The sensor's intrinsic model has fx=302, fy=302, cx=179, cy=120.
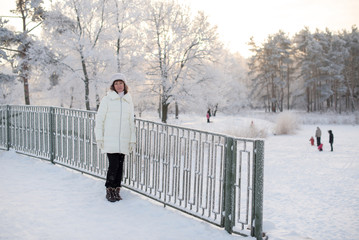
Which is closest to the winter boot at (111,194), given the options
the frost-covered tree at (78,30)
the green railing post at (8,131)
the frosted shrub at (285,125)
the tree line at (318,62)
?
the green railing post at (8,131)

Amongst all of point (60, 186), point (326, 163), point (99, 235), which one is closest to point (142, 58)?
point (326, 163)

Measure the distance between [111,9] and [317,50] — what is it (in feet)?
117

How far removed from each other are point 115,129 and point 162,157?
881mm

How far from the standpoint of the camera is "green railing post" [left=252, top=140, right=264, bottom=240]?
3.65m

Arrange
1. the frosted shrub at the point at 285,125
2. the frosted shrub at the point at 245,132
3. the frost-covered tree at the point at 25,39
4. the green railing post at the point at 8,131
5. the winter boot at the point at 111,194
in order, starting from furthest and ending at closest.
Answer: the frosted shrub at the point at 285,125, the frosted shrub at the point at 245,132, the frost-covered tree at the point at 25,39, the green railing post at the point at 8,131, the winter boot at the point at 111,194

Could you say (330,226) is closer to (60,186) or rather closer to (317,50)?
(60,186)

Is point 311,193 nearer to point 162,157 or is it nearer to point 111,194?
point 162,157

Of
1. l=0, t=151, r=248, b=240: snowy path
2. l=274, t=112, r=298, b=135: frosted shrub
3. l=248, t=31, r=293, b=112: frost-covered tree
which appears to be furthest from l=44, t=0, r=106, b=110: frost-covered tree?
l=248, t=31, r=293, b=112: frost-covered tree

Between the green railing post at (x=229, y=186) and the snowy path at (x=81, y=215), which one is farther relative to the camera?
the green railing post at (x=229, y=186)

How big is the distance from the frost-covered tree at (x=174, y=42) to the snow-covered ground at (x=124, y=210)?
45.4 feet

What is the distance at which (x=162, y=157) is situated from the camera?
4902 millimetres

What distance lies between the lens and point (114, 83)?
4730 millimetres

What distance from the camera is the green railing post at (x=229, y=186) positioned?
388 cm

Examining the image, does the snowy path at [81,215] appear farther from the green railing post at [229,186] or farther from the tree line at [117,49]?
the tree line at [117,49]
